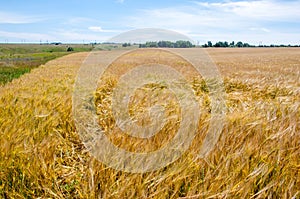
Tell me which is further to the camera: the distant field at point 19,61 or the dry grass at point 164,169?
the distant field at point 19,61

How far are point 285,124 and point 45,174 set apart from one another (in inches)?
74.7

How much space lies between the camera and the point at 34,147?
1.91 m

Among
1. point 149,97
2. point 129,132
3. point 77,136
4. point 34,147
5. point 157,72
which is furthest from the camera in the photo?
point 157,72

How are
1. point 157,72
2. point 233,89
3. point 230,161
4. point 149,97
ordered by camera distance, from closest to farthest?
point 230,161 < point 149,97 < point 233,89 < point 157,72

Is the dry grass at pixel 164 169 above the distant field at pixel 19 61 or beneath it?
above

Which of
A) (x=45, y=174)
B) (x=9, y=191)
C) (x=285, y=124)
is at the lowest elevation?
(x=9, y=191)

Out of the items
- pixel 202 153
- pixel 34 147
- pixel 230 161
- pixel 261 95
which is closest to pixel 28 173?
pixel 34 147

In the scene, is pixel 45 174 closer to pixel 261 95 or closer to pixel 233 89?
pixel 261 95

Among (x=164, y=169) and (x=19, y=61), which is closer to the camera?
(x=164, y=169)

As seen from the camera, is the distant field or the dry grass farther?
the distant field

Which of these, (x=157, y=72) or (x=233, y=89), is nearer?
(x=233, y=89)

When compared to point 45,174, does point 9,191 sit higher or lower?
lower

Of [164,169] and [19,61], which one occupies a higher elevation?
[164,169]

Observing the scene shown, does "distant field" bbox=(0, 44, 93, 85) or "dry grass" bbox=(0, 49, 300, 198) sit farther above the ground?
"dry grass" bbox=(0, 49, 300, 198)
